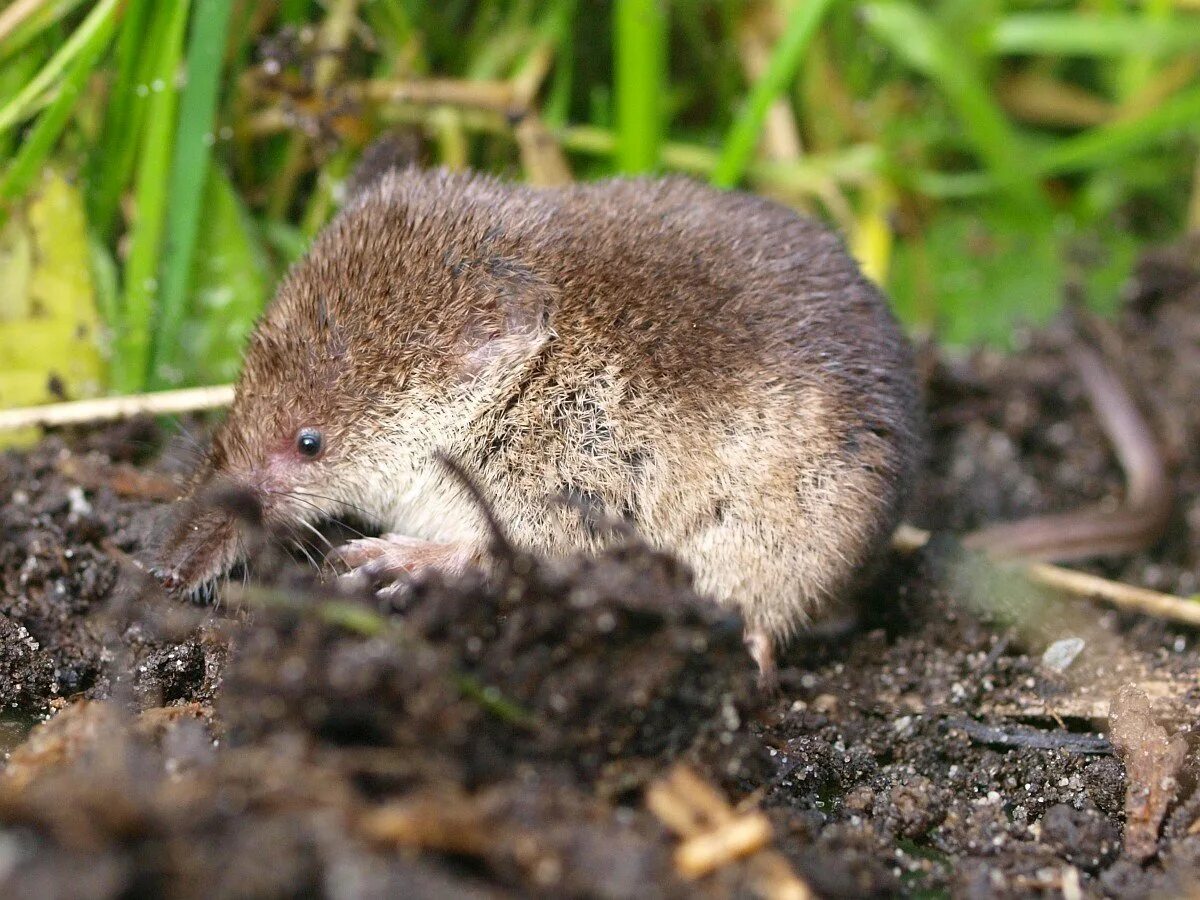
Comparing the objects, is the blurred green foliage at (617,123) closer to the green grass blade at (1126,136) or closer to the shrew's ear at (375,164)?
the green grass blade at (1126,136)

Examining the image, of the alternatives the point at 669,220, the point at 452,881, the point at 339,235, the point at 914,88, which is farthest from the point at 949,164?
the point at 452,881

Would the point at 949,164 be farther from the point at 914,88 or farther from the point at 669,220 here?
the point at 669,220

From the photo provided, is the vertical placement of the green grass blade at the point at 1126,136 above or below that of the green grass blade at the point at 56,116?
below

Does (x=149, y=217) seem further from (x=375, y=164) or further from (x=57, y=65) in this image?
(x=375, y=164)

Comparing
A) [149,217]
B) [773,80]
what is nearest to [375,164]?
[149,217]

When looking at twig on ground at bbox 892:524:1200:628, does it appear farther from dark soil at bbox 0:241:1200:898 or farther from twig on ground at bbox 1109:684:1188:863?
twig on ground at bbox 1109:684:1188:863

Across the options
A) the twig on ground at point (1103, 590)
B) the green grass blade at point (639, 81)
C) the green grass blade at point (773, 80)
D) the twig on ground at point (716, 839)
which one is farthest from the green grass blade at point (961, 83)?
the twig on ground at point (716, 839)

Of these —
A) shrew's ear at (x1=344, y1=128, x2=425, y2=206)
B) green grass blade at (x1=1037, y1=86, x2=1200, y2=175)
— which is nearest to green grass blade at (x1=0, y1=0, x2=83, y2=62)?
shrew's ear at (x1=344, y1=128, x2=425, y2=206)
